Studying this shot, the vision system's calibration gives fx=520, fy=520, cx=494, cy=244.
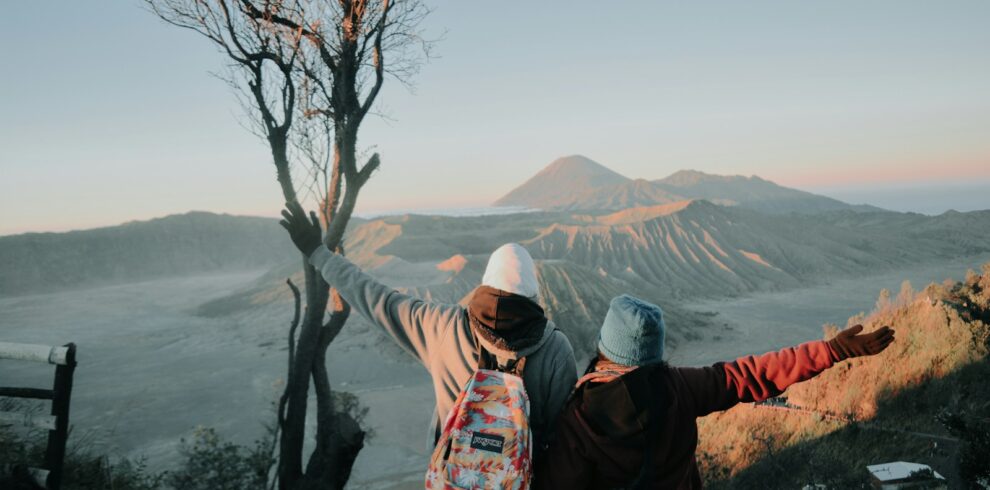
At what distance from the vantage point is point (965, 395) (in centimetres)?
482

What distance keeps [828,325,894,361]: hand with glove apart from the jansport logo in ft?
4.18

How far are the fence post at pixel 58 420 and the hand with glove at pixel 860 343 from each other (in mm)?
4329

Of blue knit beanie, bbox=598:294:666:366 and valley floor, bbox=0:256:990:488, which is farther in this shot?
valley floor, bbox=0:256:990:488

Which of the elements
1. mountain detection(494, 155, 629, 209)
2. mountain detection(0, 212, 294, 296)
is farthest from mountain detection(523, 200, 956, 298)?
mountain detection(494, 155, 629, 209)

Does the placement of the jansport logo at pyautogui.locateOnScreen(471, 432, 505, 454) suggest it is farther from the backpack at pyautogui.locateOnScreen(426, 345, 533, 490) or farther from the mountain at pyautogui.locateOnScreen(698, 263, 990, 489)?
the mountain at pyautogui.locateOnScreen(698, 263, 990, 489)

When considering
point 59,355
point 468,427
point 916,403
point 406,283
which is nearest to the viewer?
point 468,427

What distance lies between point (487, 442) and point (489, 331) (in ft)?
→ 1.26

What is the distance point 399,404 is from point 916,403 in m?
13.7

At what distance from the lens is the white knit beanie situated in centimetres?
190

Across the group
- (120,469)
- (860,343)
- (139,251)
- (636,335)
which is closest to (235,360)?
(120,469)

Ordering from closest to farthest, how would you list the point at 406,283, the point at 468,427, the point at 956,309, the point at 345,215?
the point at 468,427
the point at 345,215
the point at 956,309
the point at 406,283

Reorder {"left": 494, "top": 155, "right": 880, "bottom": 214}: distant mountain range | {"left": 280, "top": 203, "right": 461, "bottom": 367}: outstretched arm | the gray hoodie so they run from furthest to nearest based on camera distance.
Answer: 1. {"left": 494, "top": 155, "right": 880, "bottom": 214}: distant mountain range
2. {"left": 280, "top": 203, "right": 461, "bottom": 367}: outstretched arm
3. the gray hoodie

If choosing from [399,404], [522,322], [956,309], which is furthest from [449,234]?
[522,322]

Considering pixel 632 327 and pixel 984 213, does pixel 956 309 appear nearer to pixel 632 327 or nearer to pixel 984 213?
pixel 632 327
